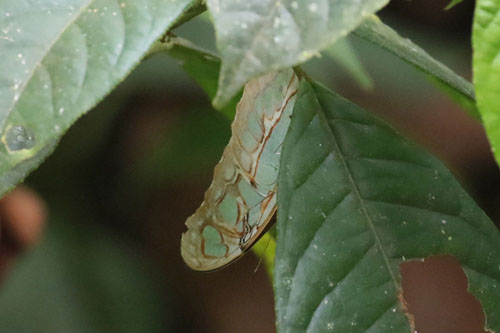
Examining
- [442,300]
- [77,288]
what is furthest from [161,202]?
[442,300]

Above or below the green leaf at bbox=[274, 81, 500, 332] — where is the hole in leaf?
below

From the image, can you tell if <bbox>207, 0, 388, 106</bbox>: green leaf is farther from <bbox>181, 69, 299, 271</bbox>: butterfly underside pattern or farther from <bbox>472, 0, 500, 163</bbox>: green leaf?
<bbox>181, 69, 299, 271</bbox>: butterfly underside pattern

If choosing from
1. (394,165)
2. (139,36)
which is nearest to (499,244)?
(394,165)

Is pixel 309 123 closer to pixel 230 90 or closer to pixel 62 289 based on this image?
pixel 230 90

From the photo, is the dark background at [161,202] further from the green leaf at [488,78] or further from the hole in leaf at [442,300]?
the green leaf at [488,78]

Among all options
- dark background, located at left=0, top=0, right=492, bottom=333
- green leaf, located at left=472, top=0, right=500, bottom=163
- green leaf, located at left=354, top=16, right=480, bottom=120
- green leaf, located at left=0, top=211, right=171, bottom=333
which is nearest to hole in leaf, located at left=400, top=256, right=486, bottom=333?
dark background, located at left=0, top=0, right=492, bottom=333

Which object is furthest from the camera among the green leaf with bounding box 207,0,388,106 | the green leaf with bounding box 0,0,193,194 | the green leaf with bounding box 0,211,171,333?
the green leaf with bounding box 0,211,171,333

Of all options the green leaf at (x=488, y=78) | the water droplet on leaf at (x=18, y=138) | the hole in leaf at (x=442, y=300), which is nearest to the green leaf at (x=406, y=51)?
the green leaf at (x=488, y=78)
